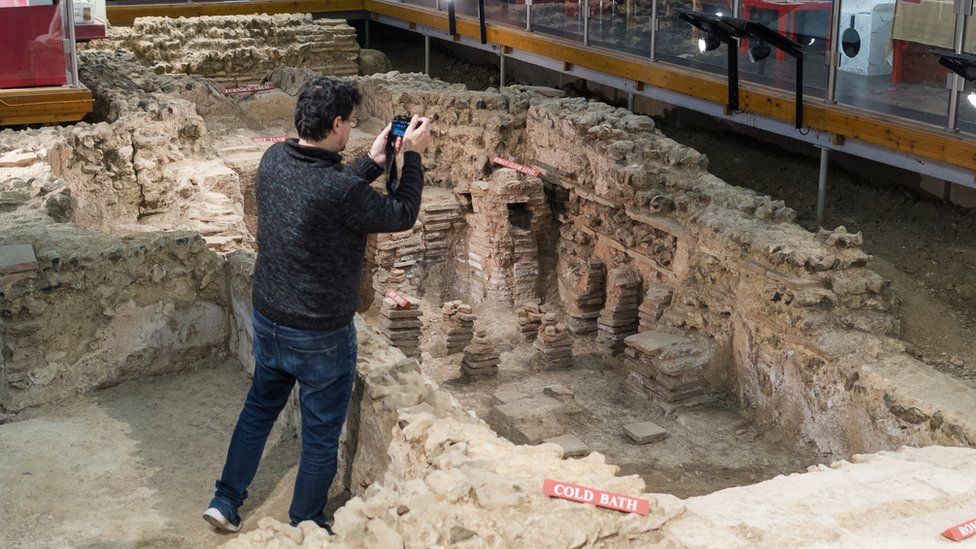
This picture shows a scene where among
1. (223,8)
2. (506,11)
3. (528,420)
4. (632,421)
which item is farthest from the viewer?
(223,8)

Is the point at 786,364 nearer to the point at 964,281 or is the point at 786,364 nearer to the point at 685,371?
the point at 685,371

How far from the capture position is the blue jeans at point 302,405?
386 centimetres

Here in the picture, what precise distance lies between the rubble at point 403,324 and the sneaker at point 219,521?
5009mm

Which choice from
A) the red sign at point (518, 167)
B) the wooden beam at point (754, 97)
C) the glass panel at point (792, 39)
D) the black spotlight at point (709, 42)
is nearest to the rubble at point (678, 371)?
the wooden beam at point (754, 97)

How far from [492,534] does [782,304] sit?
4206 mm

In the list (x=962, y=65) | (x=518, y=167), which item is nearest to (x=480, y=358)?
(x=518, y=167)

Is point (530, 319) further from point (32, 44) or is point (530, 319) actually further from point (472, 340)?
point (32, 44)

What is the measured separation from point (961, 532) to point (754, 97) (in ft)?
20.3

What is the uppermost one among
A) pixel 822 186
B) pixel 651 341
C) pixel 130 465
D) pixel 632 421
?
pixel 822 186

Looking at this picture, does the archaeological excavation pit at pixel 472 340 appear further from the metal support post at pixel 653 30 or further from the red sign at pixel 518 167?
the metal support post at pixel 653 30

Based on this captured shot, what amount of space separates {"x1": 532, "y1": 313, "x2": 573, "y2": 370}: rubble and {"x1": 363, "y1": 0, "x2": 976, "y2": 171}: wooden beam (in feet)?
7.49

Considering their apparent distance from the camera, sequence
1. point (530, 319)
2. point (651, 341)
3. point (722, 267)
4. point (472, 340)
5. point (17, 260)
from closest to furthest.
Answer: point (17, 260) < point (722, 267) < point (651, 341) < point (472, 340) < point (530, 319)

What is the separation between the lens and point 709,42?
9.53 metres

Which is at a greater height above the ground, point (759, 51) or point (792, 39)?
point (792, 39)
